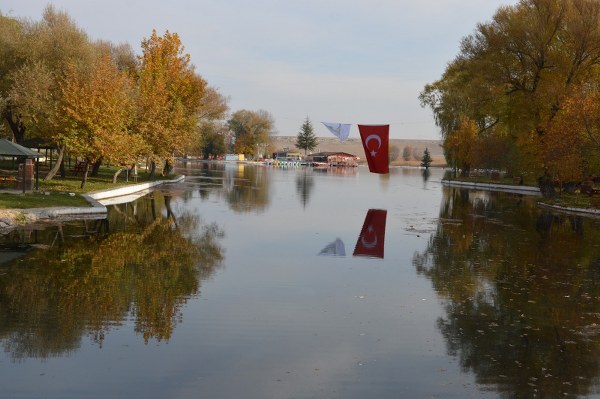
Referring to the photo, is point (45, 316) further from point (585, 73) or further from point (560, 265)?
point (585, 73)

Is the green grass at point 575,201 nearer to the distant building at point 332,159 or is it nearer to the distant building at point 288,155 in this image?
the distant building at point 332,159

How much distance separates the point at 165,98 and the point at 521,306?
120 feet

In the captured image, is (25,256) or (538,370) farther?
(25,256)

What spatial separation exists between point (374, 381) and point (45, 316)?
209 inches

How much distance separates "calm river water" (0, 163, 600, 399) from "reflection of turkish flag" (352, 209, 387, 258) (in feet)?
0.52

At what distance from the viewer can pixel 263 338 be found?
28.7 feet

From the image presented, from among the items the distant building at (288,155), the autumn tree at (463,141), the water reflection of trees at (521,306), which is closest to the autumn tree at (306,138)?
the distant building at (288,155)

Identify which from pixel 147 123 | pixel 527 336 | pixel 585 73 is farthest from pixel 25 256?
pixel 585 73

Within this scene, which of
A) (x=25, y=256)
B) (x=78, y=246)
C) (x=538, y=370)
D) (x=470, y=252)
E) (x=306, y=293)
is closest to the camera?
(x=538, y=370)

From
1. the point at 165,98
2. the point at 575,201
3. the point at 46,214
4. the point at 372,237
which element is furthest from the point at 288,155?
the point at 372,237

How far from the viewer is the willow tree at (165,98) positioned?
134ft

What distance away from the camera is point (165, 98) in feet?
143

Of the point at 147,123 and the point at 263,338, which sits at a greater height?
the point at 147,123

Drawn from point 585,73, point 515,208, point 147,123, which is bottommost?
point 515,208
